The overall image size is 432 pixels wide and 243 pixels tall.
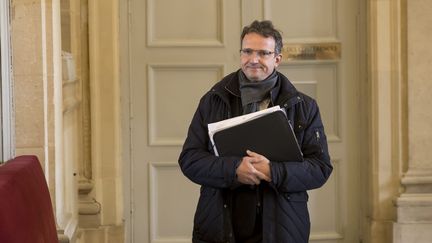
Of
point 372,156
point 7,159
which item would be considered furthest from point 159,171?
point 7,159

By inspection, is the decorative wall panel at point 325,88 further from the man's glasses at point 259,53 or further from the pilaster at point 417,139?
the man's glasses at point 259,53

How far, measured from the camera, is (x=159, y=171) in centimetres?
545

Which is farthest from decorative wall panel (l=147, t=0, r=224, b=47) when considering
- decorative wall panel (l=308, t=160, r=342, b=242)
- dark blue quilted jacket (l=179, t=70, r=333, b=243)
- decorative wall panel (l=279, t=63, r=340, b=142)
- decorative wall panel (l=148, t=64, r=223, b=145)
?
dark blue quilted jacket (l=179, t=70, r=333, b=243)

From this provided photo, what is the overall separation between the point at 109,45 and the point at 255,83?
6.81 ft

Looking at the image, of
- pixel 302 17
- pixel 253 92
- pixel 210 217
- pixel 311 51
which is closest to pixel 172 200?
pixel 311 51

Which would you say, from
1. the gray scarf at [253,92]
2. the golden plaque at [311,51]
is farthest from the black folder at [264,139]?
the golden plaque at [311,51]

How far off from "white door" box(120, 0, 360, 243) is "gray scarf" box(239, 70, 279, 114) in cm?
214

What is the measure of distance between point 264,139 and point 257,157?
0.07 m

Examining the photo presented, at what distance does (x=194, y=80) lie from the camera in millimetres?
5426

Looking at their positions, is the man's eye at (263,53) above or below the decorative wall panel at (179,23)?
below

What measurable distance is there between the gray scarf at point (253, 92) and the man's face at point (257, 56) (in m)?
0.02

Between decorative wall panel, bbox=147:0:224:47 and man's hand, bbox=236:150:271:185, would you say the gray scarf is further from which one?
decorative wall panel, bbox=147:0:224:47

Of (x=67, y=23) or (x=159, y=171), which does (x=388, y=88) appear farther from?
(x=67, y=23)

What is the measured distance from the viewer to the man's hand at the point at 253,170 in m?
3.16
